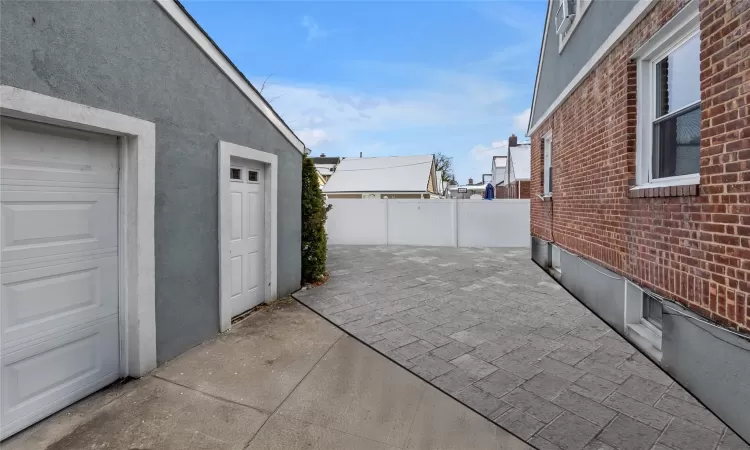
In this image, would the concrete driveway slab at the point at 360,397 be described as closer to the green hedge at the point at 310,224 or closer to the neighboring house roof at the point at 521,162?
the green hedge at the point at 310,224

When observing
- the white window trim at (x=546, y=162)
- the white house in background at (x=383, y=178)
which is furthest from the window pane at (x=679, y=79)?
the white house in background at (x=383, y=178)

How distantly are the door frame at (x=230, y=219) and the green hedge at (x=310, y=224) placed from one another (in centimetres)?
122

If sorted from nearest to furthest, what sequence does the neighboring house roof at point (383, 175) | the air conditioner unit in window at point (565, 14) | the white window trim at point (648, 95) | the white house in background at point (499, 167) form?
the white window trim at point (648, 95)
the air conditioner unit in window at point (565, 14)
the neighboring house roof at point (383, 175)
the white house in background at point (499, 167)

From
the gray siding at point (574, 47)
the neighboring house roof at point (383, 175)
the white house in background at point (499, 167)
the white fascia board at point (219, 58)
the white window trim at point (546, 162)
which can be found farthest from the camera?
the white house in background at point (499, 167)

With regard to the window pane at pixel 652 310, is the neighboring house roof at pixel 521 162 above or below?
above

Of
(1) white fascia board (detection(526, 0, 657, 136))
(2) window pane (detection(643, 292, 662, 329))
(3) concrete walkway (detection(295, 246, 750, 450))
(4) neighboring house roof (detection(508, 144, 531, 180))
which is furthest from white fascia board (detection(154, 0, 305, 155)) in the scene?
(4) neighboring house roof (detection(508, 144, 531, 180))

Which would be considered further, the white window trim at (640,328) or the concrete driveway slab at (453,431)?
the white window trim at (640,328)

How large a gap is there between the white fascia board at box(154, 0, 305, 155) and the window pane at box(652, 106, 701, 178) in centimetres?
479

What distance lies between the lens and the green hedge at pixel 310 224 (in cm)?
702

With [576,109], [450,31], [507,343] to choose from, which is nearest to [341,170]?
[450,31]

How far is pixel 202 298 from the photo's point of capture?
418 cm

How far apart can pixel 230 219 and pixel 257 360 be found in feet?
5.85

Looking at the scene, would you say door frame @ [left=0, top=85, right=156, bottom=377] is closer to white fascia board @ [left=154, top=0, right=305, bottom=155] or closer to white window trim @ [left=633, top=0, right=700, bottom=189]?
white fascia board @ [left=154, top=0, right=305, bottom=155]

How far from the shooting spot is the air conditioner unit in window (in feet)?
20.2
